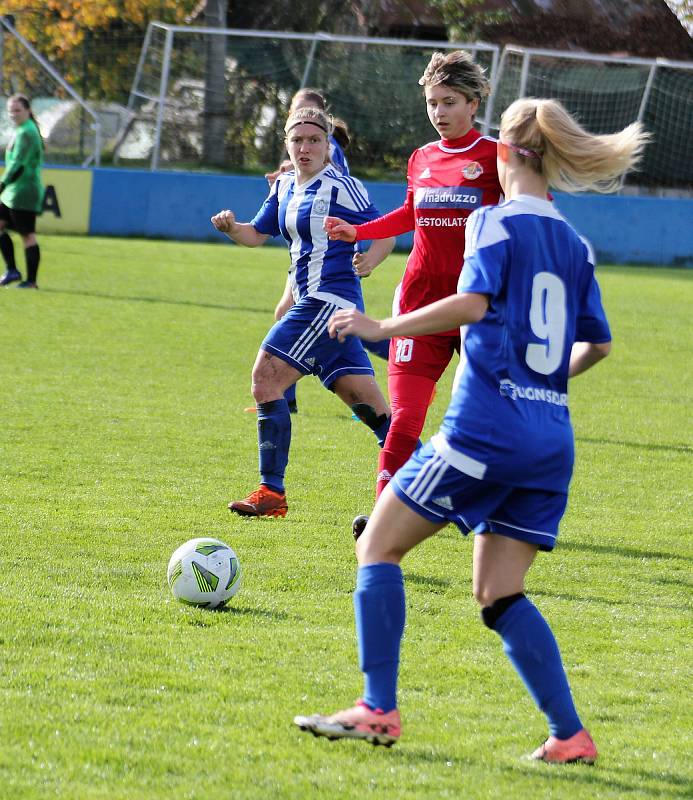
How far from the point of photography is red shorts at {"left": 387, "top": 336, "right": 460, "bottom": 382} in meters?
6.07

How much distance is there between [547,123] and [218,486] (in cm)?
417

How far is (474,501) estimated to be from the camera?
3.64 metres

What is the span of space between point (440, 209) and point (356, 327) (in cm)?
253

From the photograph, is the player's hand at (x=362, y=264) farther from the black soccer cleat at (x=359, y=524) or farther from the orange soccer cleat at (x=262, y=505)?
Answer: the orange soccer cleat at (x=262, y=505)

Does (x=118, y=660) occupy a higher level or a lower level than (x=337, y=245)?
lower

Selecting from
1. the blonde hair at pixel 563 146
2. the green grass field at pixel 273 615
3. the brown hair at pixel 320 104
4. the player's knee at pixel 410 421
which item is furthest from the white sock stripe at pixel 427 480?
the brown hair at pixel 320 104

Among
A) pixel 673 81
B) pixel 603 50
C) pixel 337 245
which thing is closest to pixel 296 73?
pixel 673 81

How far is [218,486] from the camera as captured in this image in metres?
7.37

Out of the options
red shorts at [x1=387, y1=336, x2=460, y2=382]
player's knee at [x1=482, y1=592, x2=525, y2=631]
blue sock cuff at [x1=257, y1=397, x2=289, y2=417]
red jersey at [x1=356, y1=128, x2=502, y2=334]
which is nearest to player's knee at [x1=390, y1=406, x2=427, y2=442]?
red shorts at [x1=387, y1=336, x2=460, y2=382]

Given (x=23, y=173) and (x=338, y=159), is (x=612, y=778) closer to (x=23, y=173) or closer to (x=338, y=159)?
(x=338, y=159)

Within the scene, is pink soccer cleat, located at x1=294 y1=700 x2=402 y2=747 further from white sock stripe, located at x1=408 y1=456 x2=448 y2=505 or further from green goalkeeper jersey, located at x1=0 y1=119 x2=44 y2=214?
green goalkeeper jersey, located at x1=0 y1=119 x2=44 y2=214

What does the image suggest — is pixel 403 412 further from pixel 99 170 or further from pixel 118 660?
pixel 99 170

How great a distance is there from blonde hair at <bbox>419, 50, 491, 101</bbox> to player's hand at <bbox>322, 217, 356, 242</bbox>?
722mm

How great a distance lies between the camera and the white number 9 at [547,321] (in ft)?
11.7
